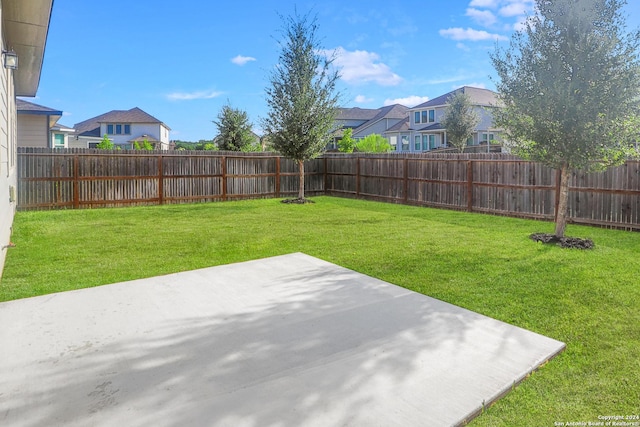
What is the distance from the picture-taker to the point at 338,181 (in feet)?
56.1

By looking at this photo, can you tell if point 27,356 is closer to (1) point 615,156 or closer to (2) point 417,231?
(2) point 417,231

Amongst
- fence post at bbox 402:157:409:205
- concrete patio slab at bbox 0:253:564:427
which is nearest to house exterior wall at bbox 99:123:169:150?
fence post at bbox 402:157:409:205

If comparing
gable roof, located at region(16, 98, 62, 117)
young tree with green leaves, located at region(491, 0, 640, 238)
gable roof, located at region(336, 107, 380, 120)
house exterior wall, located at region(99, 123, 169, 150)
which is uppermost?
gable roof, located at region(336, 107, 380, 120)

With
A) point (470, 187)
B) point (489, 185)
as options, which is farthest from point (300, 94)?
point (489, 185)

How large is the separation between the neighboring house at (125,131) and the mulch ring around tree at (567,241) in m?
40.7

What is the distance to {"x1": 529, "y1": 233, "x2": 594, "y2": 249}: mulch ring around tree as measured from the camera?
7.00 metres

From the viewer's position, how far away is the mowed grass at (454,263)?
108 inches

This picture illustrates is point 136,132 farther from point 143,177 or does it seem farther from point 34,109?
point 143,177

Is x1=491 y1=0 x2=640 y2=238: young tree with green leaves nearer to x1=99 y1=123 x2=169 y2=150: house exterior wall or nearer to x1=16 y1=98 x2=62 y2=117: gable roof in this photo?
x1=16 y1=98 x2=62 y2=117: gable roof

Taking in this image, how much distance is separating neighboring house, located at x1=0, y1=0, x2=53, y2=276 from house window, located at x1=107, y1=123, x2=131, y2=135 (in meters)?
35.9

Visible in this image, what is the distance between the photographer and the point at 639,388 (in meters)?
2.65

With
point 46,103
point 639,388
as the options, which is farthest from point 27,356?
point 46,103

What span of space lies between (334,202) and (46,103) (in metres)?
12.2

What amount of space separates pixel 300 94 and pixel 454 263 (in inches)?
381
